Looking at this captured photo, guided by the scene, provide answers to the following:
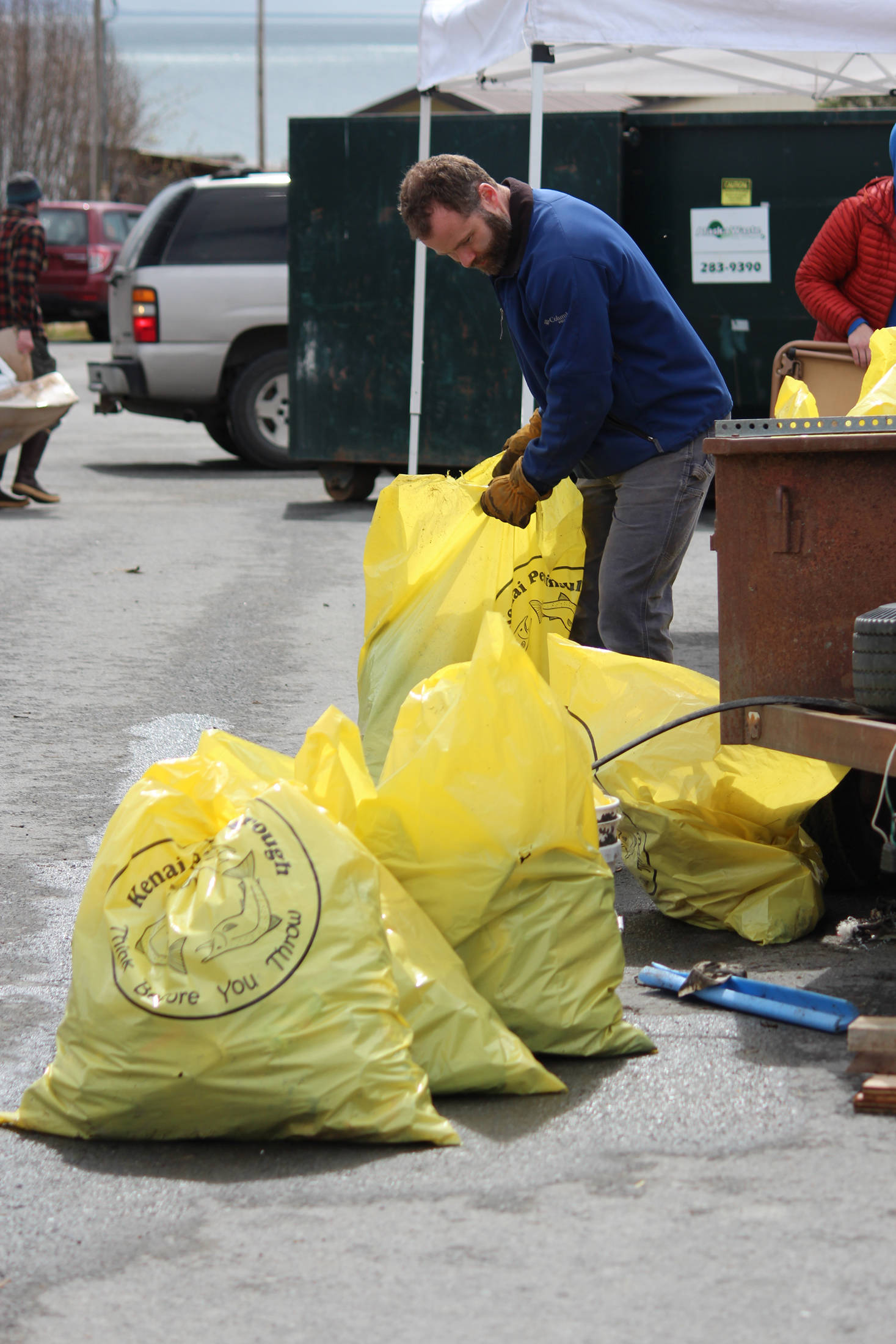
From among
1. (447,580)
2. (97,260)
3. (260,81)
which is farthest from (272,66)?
(447,580)

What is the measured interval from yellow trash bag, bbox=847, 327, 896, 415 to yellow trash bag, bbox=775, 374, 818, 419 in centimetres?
21

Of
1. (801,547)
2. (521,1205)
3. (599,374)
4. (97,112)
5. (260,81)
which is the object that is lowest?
(521,1205)

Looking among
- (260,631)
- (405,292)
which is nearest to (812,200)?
(405,292)

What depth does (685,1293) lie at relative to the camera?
1992 millimetres

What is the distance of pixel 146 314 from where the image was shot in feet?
38.1

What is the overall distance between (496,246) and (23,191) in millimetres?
7153

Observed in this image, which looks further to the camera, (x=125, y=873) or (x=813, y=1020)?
(x=813, y=1020)

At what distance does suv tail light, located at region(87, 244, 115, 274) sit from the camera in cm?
2566

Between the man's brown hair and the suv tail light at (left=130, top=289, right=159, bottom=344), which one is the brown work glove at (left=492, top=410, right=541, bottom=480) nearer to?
the man's brown hair

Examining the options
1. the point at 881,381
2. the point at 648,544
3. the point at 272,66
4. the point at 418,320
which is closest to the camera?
the point at 881,381

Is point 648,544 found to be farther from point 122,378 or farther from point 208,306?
point 122,378

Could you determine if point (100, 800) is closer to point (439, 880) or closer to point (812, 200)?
point (439, 880)

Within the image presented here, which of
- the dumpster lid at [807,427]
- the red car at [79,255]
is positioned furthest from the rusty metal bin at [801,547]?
the red car at [79,255]

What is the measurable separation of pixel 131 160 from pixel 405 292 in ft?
128
